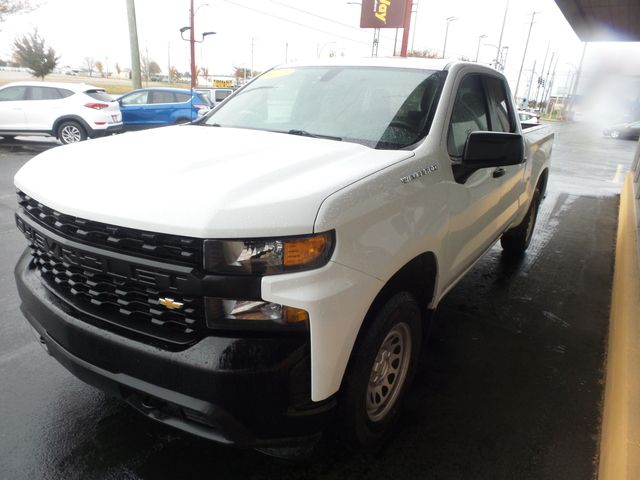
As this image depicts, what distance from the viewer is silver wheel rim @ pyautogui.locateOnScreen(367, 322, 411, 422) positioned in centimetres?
228

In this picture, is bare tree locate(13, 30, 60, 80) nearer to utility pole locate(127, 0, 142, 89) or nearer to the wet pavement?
utility pole locate(127, 0, 142, 89)

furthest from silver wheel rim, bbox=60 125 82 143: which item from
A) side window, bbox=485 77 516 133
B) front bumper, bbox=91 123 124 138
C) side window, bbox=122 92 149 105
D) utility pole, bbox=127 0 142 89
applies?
side window, bbox=485 77 516 133

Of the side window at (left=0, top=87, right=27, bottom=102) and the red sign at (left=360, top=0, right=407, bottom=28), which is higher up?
the red sign at (left=360, top=0, right=407, bottom=28)

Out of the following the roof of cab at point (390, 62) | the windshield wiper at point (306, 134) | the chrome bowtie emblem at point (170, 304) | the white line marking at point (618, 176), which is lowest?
the white line marking at point (618, 176)

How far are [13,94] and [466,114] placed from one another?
12.7 meters

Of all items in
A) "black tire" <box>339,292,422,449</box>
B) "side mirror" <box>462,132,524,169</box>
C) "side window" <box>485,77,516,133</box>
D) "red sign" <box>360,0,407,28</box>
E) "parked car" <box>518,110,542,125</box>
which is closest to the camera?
"black tire" <box>339,292,422,449</box>

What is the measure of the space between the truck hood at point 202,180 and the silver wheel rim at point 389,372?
2.68 ft

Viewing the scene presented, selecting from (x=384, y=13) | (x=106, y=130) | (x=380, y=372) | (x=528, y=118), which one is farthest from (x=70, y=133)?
(x=384, y=13)

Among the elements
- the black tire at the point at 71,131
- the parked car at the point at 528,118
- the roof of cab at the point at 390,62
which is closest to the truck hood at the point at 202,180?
the roof of cab at the point at 390,62

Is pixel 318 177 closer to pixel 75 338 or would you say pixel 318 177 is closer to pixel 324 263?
pixel 324 263

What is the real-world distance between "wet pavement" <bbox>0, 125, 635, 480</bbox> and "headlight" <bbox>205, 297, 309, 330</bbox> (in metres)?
0.95

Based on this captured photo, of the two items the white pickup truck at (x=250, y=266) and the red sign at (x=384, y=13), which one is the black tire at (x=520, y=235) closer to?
the white pickup truck at (x=250, y=266)

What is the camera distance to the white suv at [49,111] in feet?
39.1

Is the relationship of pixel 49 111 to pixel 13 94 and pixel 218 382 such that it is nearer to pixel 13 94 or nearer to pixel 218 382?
pixel 13 94
